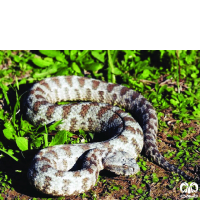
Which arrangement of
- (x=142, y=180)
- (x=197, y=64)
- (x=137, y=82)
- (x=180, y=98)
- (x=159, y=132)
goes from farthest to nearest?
(x=197, y=64) → (x=137, y=82) → (x=180, y=98) → (x=159, y=132) → (x=142, y=180)

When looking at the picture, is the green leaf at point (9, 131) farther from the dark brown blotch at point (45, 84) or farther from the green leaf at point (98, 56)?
the green leaf at point (98, 56)

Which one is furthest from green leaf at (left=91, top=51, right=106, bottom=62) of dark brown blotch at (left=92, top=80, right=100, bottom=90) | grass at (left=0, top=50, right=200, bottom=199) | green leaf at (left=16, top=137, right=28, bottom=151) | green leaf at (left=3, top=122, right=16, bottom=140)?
green leaf at (left=16, top=137, right=28, bottom=151)

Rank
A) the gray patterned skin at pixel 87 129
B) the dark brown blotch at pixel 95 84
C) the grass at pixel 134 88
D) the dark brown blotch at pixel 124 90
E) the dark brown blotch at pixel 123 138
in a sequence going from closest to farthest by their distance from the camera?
the gray patterned skin at pixel 87 129 → the grass at pixel 134 88 → the dark brown blotch at pixel 123 138 → the dark brown blotch at pixel 124 90 → the dark brown blotch at pixel 95 84

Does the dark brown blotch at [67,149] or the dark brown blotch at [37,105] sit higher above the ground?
the dark brown blotch at [37,105]

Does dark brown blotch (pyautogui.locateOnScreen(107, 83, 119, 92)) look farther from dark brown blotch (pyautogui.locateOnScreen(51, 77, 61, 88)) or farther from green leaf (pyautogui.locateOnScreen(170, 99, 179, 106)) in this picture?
green leaf (pyautogui.locateOnScreen(170, 99, 179, 106))

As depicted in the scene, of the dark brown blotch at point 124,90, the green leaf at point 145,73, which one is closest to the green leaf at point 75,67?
the dark brown blotch at point 124,90
